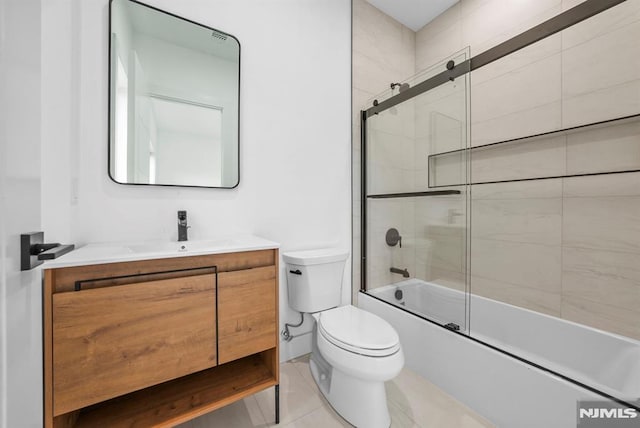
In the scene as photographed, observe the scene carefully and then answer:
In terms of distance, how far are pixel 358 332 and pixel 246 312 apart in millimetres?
543

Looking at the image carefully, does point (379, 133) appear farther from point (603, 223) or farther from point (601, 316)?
point (601, 316)

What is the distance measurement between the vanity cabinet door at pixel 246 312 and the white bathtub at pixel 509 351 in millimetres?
942

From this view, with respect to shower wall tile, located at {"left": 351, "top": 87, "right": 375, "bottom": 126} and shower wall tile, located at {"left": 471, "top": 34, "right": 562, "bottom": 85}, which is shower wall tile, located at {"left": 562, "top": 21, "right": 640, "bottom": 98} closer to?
shower wall tile, located at {"left": 471, "top": 34, "right": 562, "bottom": 85}

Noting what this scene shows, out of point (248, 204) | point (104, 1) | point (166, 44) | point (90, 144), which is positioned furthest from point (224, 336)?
point (104, 1)

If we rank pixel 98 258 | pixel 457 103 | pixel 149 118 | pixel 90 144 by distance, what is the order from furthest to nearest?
pixel 457 103, pixel 149 118, pixel 90 144, pixel 98 258

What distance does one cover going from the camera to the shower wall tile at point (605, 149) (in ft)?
4.26

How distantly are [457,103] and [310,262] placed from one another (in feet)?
4.05

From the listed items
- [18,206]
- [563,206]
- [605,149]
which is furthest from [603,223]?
[18,206]

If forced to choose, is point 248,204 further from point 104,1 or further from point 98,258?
point 104,1

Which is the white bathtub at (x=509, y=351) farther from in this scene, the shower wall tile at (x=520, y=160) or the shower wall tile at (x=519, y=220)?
the shower wall tile at (x=520, y=160)

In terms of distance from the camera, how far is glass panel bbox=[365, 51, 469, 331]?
1481 millimetres

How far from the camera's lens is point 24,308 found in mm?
617

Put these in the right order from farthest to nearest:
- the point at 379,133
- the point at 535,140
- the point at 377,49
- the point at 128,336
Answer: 1. the point at 377,49
2. the point at 379,133
3. the point at 535,140
4. the point at 128,336

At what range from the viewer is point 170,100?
136 centimetres
